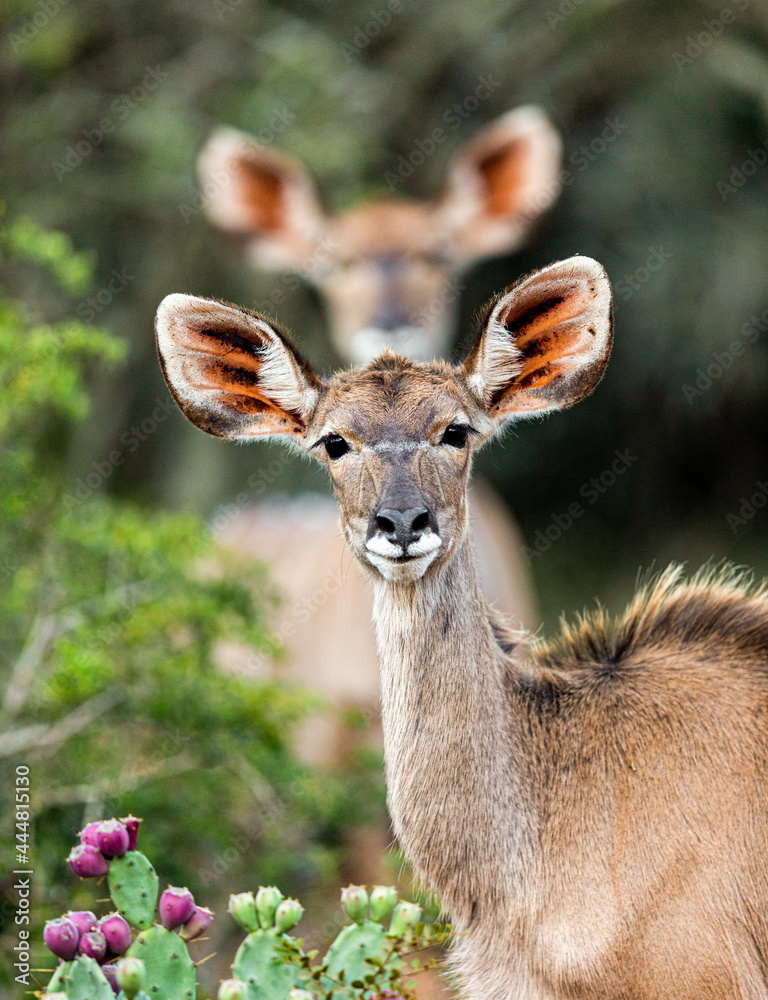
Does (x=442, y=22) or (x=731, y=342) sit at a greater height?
(x=442, y=22)

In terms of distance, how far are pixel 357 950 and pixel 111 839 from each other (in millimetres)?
667

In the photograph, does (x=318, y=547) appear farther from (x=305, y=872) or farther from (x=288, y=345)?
(x=288, y=345)

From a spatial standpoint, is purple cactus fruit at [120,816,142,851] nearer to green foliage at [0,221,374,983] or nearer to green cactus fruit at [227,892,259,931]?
green cactus fruit at [227,892,259,931]

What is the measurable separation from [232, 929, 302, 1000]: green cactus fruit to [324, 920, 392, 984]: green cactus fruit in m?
0.11

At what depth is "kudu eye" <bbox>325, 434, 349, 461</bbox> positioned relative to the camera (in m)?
4.07

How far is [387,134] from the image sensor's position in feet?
40.2

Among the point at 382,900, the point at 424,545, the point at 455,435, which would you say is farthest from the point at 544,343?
the point at 382,900

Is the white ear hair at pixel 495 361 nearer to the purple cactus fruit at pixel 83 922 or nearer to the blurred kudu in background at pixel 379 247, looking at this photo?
the purple cactus fruit at pixel 83 922

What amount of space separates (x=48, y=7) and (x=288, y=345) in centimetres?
741

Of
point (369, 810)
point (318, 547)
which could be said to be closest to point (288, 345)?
point (369, 810)

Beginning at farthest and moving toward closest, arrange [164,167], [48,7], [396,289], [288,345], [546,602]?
[546,602] → [164,167] → [48,7] → [396,289] → [288,345]

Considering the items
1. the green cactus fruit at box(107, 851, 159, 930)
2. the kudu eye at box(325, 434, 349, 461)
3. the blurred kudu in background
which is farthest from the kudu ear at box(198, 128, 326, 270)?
the green cactus fruit at box(107, 851, 159, 930)

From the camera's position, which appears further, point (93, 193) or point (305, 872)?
point (93, 193)

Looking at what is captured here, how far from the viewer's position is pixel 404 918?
10.4ft
